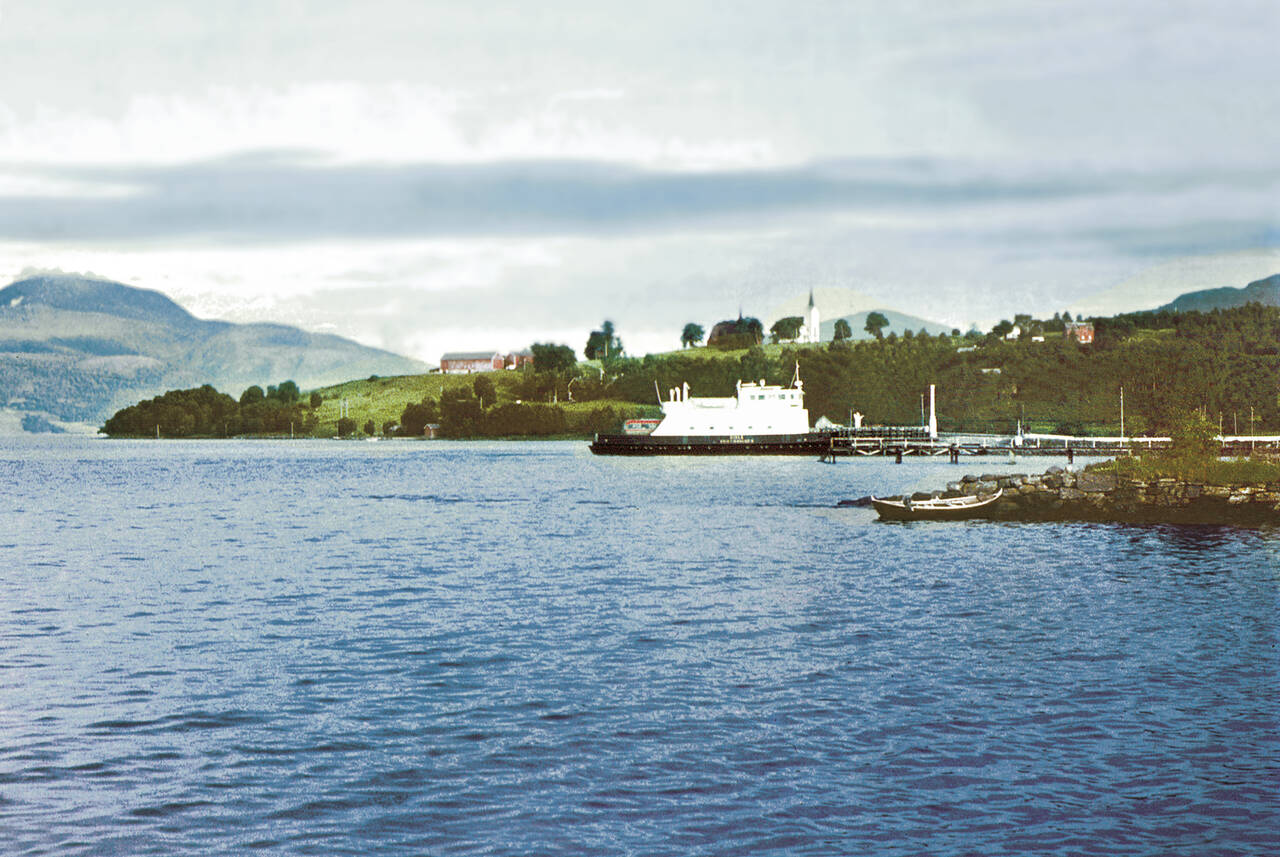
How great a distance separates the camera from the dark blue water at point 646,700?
1595 centimetres

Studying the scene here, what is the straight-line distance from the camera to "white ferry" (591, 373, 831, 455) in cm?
15325

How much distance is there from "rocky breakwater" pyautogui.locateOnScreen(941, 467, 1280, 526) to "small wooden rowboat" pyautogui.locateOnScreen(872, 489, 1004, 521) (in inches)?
42.4

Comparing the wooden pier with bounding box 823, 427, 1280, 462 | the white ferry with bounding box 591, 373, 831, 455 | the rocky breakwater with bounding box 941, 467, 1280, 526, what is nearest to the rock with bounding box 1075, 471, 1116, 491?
the rocky breakwater with bounding box 941, 467, 1280, 526

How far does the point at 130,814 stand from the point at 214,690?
802 cm

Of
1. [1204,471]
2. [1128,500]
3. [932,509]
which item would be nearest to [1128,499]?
[1128,500]

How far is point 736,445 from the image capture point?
506 feet

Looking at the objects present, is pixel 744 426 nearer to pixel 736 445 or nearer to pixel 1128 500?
pixel 736 445

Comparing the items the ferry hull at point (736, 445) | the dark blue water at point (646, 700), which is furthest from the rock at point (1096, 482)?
the ferry hull at point (736, 445)

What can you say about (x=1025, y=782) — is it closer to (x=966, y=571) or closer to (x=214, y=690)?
(x=214, y=690)

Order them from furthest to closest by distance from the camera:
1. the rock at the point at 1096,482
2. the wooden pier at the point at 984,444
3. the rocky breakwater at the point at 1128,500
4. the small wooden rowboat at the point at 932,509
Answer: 1. the wooden pier at the point at 984,444
2. the rock at the point at 1096,482
3. the small wooden rowboat at the point at 932,509
4. the rocky breakwater at the point at 1128,500

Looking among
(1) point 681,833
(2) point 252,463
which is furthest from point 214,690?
(2) point 252,463

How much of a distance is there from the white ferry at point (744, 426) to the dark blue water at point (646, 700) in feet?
331

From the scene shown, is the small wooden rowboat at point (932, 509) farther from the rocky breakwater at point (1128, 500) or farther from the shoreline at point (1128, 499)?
the rocky breakwater at point (1128, 500)

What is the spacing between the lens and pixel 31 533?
65625mm
